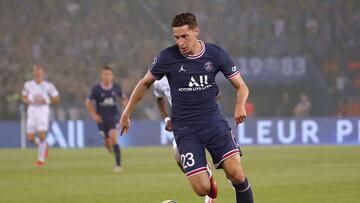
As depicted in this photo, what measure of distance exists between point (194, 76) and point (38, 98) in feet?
48.1

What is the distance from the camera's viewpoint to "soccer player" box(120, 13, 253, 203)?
9.53 meters

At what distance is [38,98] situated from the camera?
2367 cm

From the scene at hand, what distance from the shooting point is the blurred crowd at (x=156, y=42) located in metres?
35.1

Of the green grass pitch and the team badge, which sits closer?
the team badge

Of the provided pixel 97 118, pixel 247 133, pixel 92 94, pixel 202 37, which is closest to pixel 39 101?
pixel 92 94

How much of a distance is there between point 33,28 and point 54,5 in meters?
1.76

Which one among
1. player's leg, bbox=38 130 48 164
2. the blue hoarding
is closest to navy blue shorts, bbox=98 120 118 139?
player's leg, bbox=38 130 48 164

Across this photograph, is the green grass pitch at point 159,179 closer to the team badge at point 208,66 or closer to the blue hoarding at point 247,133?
the team badge at point 208,66

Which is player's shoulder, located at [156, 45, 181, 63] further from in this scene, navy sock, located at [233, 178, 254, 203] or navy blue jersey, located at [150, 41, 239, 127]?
navy sock, located at [233, 178, 254, 203]

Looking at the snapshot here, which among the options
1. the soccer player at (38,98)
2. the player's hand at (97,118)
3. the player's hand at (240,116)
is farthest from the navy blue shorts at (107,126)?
the player's hand at (240,116)

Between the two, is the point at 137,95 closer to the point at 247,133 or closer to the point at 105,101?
the point at 105,101

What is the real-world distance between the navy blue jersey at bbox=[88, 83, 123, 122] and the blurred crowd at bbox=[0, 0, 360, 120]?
11606 mm

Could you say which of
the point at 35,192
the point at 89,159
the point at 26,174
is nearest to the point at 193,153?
the point at 35,192

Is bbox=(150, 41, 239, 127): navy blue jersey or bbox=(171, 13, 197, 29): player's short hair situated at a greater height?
bbox=(171, 13, 197, 29): player's short hair
